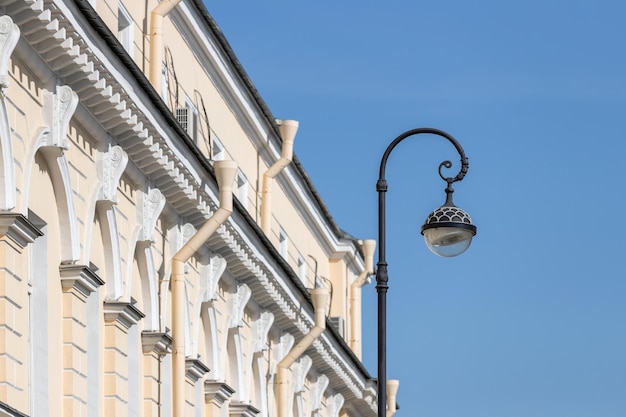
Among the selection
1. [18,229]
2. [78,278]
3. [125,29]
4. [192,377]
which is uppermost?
[125,29]

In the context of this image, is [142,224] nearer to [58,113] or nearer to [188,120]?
[188,120]

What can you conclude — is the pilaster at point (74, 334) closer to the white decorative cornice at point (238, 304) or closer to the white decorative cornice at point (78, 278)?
the white decorative cornice at point (78, 278)

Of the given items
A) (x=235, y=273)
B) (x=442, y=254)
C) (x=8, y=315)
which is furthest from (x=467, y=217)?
(x=235, y=273)

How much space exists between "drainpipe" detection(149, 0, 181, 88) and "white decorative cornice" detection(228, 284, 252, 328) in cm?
606

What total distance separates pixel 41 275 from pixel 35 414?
1.39 m

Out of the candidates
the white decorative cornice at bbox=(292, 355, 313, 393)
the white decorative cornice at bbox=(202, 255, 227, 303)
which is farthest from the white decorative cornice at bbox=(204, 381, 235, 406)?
the white decorative cornice at bbox=(292, 355, 313, 393)

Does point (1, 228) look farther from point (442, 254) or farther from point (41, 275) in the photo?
point (442, 254)

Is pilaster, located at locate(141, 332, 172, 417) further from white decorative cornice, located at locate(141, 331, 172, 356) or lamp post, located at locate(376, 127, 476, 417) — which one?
lamp post, located at locate(376, 127, 476, 417)

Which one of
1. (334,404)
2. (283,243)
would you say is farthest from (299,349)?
(334,404)

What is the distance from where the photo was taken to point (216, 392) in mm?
28234

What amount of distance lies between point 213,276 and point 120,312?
5.58m

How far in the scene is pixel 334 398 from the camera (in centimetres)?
3944

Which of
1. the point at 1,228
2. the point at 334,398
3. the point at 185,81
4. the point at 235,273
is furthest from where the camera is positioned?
the point at 334,398

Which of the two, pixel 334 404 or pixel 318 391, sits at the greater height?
pixel 334 404
